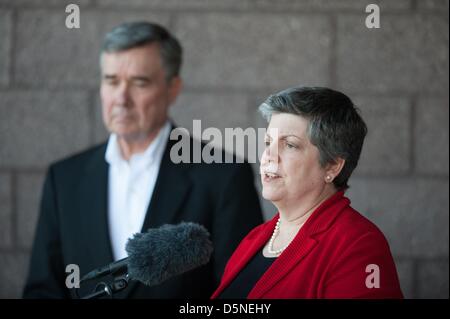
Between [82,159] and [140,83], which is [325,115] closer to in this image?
[140,83]

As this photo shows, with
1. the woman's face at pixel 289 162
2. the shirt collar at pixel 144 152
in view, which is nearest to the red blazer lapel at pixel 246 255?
the woman's face at pixel 289 162

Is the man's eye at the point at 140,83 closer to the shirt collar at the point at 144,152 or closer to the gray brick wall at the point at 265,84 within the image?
the shirt collar at the point at 144,152

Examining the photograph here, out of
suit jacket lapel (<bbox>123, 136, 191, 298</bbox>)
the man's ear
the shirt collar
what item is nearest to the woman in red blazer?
suit jacket lapel (<bbox>123, 136, 191, 298</bbox>)

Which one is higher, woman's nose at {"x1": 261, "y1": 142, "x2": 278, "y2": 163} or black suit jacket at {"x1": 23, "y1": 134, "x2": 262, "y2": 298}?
woman's nose at {"x1": 261, "y1": 142, "x2": 278, "y2": 163}

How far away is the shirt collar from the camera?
2211mm

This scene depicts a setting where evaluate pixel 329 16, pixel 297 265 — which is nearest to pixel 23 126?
pixel 329 16

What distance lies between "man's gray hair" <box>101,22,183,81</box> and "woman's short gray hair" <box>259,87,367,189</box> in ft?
3.26

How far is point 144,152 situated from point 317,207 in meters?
0.99

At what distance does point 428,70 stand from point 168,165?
42.6 inches

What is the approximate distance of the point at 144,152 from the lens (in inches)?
87.6

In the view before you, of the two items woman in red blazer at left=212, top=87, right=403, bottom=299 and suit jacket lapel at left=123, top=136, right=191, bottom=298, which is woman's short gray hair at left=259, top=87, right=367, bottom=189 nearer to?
woman in red blazer at left=212, top=87, right=403, bottom=299

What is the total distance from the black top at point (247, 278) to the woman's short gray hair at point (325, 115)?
0.25 metres

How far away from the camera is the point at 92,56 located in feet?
9.53
